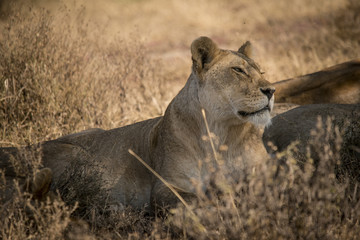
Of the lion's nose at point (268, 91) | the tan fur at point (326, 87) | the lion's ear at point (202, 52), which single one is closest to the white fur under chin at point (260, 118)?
the lion's nose at point (268, 91)

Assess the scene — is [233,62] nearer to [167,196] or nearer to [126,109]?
[167,196]

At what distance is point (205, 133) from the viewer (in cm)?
396

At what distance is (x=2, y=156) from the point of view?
13.2 ft

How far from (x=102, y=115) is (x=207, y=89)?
2.74 meters

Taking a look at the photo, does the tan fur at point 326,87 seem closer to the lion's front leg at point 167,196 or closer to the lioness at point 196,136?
the lioness at point 196,136

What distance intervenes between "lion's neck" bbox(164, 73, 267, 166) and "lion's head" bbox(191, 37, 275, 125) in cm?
10

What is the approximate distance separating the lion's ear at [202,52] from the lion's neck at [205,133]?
0.17 metres

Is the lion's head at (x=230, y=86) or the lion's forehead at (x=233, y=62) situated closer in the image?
the lion's head at (x=230, y=86)

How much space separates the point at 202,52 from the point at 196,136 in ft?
2.37

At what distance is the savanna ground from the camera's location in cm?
273

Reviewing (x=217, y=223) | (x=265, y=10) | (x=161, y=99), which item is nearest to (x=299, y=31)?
(x=265, y=10)

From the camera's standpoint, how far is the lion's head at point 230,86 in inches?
144

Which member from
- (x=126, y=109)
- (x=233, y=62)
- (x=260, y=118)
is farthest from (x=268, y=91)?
(x=126, y=109)

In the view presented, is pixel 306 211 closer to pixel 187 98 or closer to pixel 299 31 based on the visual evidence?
pixel 187 98
